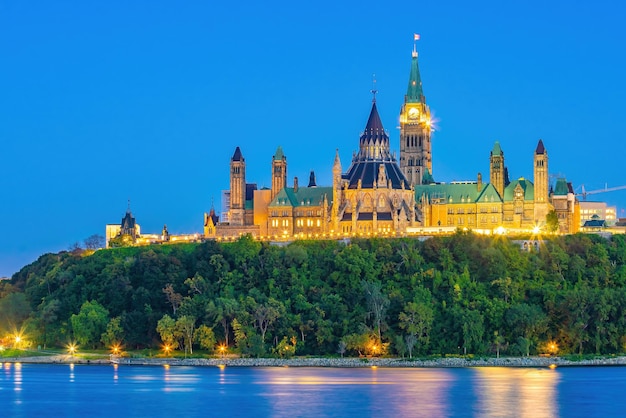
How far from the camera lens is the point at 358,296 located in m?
188

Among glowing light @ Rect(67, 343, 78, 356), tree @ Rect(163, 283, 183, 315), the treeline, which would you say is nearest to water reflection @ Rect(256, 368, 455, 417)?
the treeline

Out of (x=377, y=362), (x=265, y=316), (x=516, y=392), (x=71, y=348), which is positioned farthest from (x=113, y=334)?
(x=516, y=392)

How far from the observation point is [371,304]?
183 m

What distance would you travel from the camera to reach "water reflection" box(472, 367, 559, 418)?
13775 cm

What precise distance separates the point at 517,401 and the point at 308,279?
55994mm

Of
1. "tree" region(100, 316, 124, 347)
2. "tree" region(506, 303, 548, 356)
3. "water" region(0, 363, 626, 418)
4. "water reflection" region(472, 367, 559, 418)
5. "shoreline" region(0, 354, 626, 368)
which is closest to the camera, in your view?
"water reflection" region(472, 367, 559, 418)

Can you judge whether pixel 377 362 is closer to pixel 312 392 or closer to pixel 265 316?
pixel 265 316

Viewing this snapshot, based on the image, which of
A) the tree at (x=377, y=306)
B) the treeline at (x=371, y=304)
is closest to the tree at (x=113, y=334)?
the treeline at (x=371, y=304)

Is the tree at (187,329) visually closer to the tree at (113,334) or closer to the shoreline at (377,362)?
the shoreline at (377,362)

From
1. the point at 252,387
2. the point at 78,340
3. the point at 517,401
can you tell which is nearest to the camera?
the point at 517,401

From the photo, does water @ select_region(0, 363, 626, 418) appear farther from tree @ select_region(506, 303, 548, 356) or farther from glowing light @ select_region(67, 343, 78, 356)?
glowing light @ select_region(67, 343, 78, 356)

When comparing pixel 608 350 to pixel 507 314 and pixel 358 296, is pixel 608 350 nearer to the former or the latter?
pixel 507 314

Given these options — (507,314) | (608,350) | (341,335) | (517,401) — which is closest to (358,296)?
(341,335)

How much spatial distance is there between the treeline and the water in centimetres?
637
